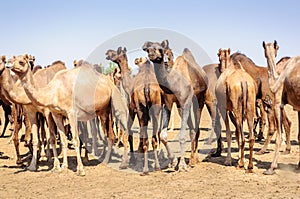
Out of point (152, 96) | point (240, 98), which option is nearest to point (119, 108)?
point (152, 96)

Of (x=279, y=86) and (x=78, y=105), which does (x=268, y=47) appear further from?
(x=78, y=105)

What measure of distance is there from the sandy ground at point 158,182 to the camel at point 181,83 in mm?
861

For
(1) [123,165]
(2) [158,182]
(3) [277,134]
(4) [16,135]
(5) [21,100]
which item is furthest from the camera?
(4) [16,135]

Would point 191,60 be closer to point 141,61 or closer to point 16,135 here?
point 141,61

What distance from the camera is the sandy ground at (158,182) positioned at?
7.32m

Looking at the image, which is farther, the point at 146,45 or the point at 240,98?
the point at 240,98

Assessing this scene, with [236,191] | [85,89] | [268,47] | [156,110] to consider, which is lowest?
[236,191]

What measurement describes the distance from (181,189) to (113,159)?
13.0 feet

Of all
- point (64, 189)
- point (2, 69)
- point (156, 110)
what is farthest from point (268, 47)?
point (2, 69)

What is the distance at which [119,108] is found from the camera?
1088cm

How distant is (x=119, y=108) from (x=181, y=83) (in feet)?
7.93

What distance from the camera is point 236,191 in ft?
24.0

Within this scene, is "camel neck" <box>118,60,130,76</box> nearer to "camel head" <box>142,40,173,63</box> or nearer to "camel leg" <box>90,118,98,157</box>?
"camel leg" <box>90,118,98,157</box>

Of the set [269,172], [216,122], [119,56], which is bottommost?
[269,172]
